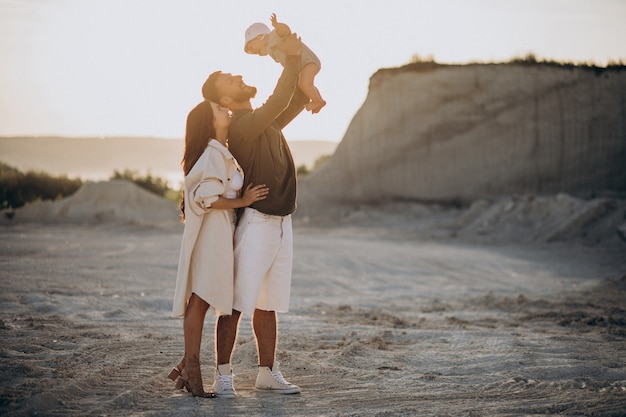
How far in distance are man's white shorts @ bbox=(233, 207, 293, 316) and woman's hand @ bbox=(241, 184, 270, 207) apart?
0.35ft

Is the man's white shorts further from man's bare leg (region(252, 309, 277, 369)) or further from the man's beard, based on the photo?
the man's beard

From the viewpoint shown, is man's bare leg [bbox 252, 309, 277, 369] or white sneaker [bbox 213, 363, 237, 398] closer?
white sneaker [bbox 213, 363, 237, 398]

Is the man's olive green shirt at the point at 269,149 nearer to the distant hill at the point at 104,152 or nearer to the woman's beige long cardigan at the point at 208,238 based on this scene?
the woman's beige long cardigan at the point at 208,238

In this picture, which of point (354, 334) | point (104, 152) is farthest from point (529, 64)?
point (104, 152)

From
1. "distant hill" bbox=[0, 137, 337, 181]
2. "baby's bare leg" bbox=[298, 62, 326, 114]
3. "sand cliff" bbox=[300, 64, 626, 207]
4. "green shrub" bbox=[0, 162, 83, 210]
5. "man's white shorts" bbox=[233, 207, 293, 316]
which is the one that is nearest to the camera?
"man's white shorts" bbox=[233, 207, 293, 316]

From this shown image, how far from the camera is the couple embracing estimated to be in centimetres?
538

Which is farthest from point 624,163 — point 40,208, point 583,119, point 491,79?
point 40,208

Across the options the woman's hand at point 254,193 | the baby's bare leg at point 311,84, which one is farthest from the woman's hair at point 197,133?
the baby's bare leg at point 311,84

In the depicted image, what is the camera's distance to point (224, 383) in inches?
211

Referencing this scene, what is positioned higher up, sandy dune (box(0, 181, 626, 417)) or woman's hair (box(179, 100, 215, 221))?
woman's hair (box(179, 100, 215, 221))

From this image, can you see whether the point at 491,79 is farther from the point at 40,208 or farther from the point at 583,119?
the point at 40,208

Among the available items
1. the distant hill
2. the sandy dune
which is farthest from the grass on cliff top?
the distant hill

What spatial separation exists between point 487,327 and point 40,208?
15.4 m

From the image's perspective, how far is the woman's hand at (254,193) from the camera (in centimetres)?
542
